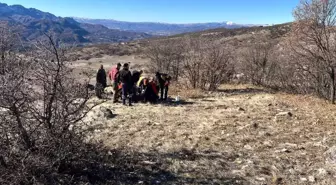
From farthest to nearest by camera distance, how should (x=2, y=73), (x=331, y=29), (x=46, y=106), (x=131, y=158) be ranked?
(x=331, y=29), (x=131, y=158), (x=46, y=106), (x=2, y=73)

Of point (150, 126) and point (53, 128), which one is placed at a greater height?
point (53, 128)

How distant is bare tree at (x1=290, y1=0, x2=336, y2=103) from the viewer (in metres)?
12.9

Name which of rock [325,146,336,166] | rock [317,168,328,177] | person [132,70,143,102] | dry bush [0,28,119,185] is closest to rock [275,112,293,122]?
rock [325,146,336,166]

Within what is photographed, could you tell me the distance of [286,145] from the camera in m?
8.09

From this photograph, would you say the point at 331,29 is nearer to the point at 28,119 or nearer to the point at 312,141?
the point at 312,141

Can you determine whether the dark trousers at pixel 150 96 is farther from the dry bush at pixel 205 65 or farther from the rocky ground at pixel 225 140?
the dry bush at pixel 205 65

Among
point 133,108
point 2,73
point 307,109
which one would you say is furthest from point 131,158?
point 307,109

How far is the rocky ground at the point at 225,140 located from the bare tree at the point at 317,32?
1.62 metres

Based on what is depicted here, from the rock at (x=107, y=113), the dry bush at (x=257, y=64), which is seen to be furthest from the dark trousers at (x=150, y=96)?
the dry bush at (x=257, y=64)

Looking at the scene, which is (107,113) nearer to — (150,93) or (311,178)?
(150,93)

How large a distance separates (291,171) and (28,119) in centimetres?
440

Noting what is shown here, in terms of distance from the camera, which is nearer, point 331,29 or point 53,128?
point 53,128

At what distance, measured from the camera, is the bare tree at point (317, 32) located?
12883 millimetres

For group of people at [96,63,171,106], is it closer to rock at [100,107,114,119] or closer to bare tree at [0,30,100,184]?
rock at [100,107,114,119]
